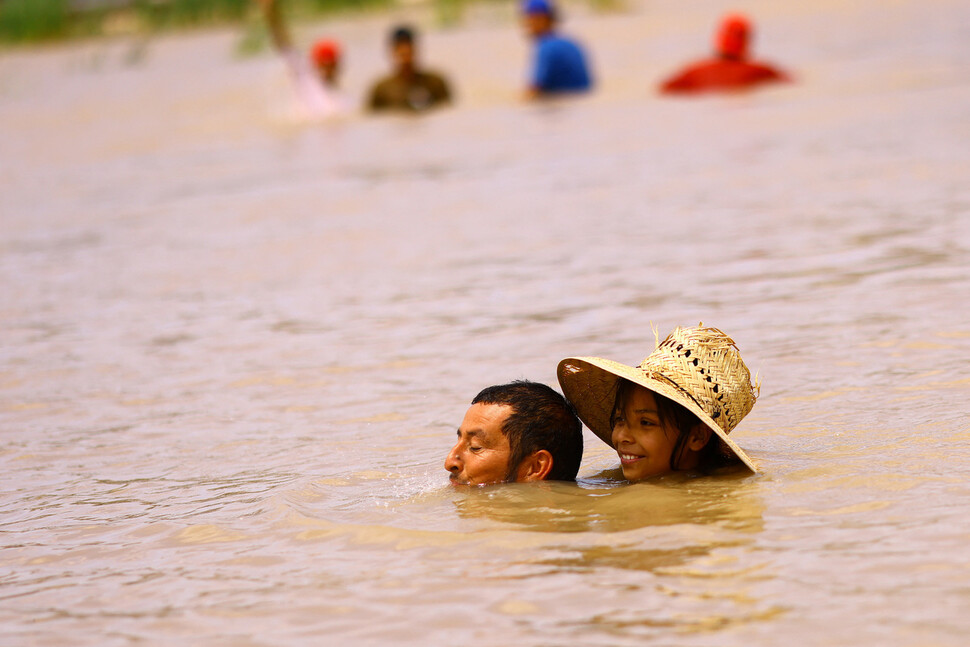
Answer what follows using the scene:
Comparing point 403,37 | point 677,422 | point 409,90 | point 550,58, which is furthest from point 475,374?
point 409,90

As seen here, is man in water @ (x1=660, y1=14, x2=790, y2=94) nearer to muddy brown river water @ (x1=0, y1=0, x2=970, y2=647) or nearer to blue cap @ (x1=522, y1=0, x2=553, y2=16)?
muddy brown river water @ (x1=0, y1=0, x2=970, y2=647)

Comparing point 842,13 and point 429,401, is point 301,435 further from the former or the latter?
point 842,13

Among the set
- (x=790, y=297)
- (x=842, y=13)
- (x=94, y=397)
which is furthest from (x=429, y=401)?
(x=842, y=13)

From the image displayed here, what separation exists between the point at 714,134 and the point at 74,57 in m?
17.3

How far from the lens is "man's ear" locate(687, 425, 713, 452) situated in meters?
4.35

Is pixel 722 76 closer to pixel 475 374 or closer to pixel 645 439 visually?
pixel 475 374

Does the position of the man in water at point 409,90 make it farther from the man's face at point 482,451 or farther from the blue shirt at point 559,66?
the man's face at point 482,451

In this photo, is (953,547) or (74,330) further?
(74,330)

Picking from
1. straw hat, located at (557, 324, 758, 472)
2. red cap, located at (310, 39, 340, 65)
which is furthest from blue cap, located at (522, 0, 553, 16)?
straw hat, located at (557, 324, 758, 472)

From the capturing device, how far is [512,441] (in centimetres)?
441

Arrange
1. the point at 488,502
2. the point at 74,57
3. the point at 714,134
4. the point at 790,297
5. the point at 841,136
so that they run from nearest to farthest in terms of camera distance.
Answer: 1. the point at 488,502
2. the point at 790,297
3. the point at 841,136
4. the point at 714,134
5. the point at 74,57

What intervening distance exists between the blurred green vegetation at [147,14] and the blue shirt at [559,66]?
404 inches

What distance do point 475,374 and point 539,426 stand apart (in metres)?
1.33

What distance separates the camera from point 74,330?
7168 mm
